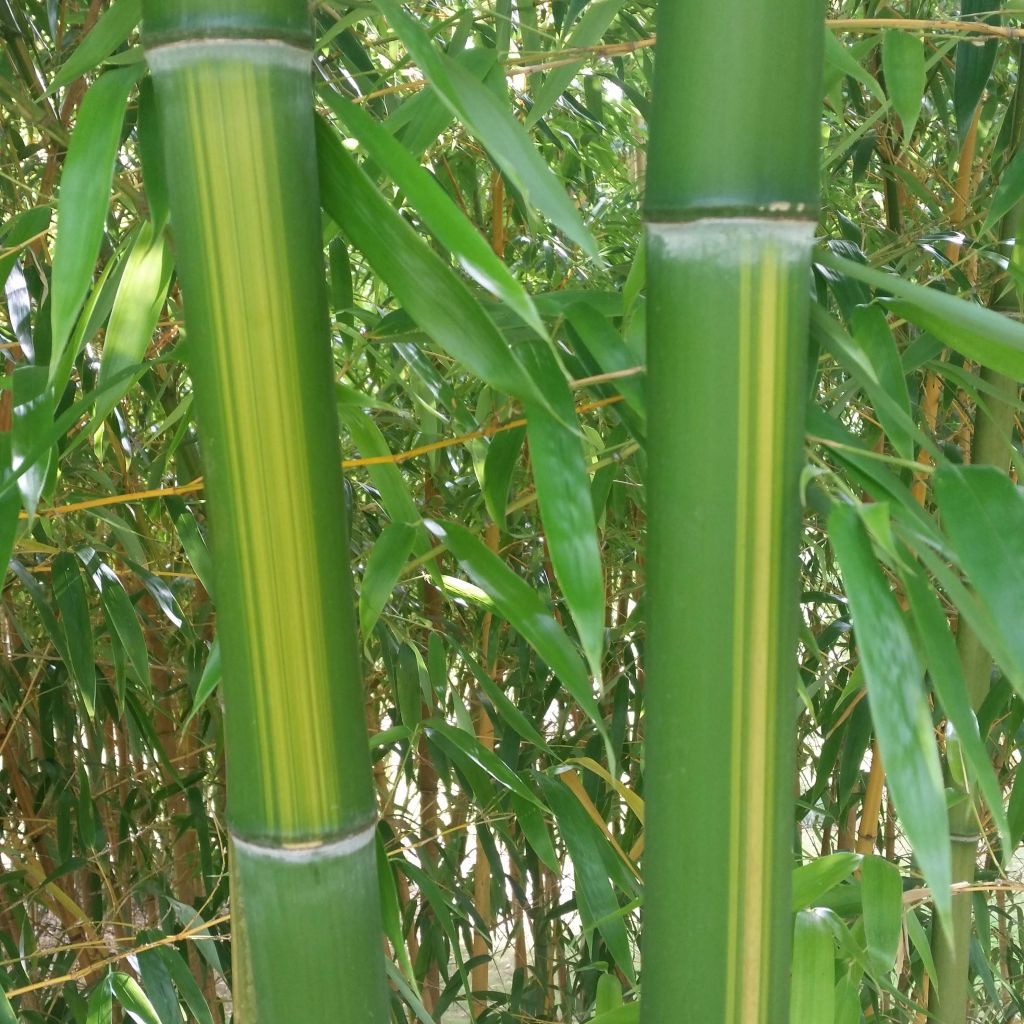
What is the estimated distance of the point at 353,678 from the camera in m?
0.44

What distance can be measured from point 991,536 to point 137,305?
0.40 meters

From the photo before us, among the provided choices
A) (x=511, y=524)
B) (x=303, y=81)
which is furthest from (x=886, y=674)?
(x=511, y=524)

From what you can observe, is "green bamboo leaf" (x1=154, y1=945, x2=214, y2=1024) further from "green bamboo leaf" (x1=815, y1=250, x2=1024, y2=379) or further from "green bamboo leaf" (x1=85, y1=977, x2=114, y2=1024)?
"green bamboo leaf" (x1=815, y1=250, x2=1024, y2=379)

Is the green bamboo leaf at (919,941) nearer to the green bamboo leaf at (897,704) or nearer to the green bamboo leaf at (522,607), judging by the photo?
the green bamboo leaf at (522,607)

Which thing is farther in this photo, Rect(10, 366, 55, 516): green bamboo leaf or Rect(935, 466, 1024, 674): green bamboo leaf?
Rect(10, 366, 55, 516): green bamboo leaf

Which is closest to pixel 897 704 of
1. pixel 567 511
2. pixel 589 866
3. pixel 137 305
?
pixel 567 511

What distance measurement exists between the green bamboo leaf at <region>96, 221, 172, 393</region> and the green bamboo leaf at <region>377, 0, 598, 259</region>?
19 centimetres

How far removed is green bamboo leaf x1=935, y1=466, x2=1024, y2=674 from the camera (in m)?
0.39

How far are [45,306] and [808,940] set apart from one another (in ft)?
2.32

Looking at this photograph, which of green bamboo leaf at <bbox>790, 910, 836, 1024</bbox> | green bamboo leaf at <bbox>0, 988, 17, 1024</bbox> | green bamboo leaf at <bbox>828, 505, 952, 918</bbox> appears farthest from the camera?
green bamboo leaf at <bbox>0, 988, 17, 1024</bbox>

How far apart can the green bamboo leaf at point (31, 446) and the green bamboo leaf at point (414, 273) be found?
16cm

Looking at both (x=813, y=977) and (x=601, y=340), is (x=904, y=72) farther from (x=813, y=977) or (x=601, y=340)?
(x=813, y=977)

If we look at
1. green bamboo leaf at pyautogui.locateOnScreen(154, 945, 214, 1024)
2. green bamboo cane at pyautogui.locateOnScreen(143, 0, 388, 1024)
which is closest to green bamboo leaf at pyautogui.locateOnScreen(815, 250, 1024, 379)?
green bamboo cane at pyautogui.locateOnScreen(143, 0, 388, 1024)

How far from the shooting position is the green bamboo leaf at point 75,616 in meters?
0.86
